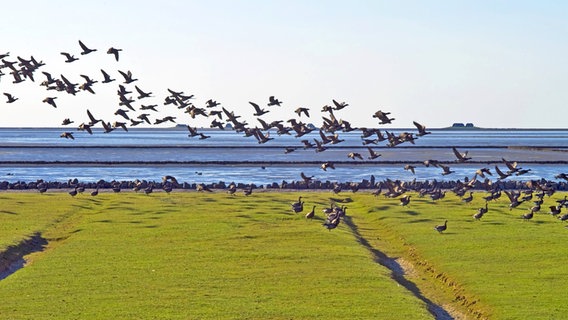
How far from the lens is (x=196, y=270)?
119ft

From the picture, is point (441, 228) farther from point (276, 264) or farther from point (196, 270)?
point (196, 270)

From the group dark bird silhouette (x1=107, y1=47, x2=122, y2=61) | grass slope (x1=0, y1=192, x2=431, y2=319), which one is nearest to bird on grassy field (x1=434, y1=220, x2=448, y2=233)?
grass slope (x1=0, y1=192, x2=431, y2=319)

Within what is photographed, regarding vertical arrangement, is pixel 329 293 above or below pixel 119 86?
below

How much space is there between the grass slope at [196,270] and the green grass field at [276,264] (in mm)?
61

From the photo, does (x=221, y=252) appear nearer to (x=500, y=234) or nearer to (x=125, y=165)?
(x=500, y=234)

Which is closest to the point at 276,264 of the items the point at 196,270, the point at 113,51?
the point at 196,270

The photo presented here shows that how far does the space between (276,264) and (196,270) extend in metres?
3.18

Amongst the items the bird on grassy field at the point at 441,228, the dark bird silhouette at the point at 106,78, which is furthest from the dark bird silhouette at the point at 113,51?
the bird on grassy field at the point at 441,228

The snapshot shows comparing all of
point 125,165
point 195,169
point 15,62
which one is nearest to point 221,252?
point 15,62

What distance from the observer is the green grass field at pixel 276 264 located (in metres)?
30.2

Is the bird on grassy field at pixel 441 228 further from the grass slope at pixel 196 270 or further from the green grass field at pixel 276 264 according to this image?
the grass slope at pixel 196 270

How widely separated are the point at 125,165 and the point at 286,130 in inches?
Result: 3603

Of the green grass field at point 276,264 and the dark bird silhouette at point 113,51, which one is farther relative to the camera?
the dark bird silhouette at point 113,51

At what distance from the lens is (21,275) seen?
35.5 m
